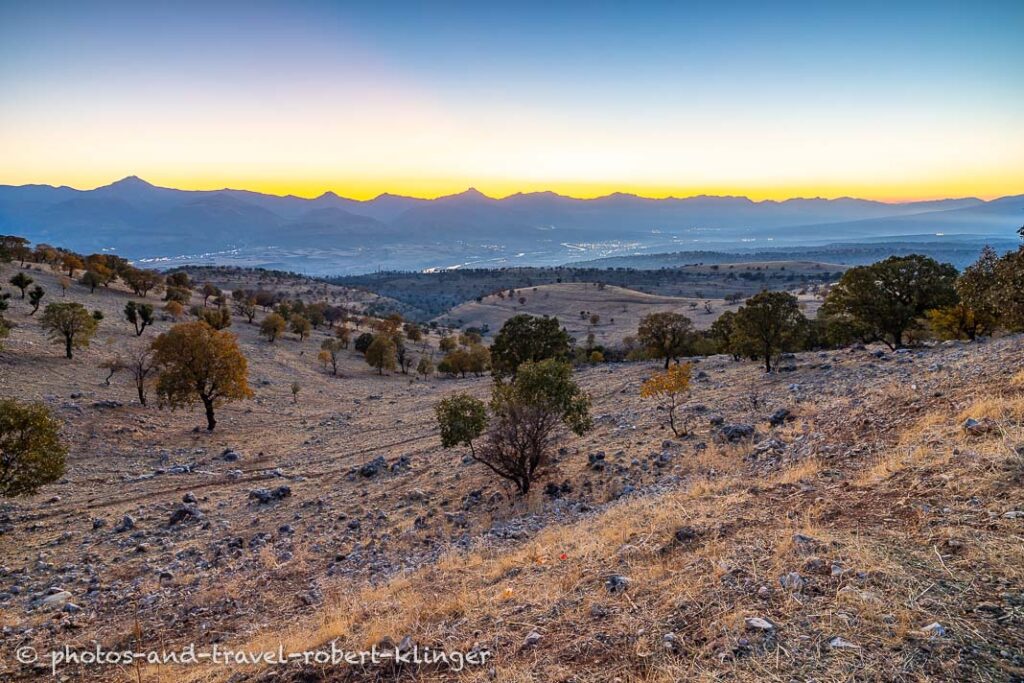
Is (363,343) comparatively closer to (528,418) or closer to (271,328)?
(271,328)

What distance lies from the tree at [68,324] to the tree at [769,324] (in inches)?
1880

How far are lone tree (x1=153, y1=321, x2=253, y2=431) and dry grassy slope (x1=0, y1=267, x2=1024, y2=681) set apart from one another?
12.6 ft

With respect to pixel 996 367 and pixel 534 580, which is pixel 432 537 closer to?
pixel 534 580

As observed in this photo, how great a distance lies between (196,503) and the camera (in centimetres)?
1847

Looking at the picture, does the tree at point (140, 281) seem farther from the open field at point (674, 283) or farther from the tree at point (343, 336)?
the open field at point (674, 283)

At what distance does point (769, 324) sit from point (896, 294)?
8.40 meters

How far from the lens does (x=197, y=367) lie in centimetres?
2916

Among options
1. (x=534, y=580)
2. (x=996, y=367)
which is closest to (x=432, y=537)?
(x=534, y=580)

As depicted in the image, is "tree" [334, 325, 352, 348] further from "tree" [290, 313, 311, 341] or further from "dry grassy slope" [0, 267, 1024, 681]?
"dry grassy slope" [0, 267, 1024, 681]

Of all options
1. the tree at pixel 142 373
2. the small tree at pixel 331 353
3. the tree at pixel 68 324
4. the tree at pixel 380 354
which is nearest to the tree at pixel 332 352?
the small tree at pixel 331 353

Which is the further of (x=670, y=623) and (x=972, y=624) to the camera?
(x=670, y=623)

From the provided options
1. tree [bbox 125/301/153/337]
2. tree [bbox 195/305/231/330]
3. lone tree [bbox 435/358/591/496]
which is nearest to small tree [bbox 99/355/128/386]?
tree [bbox 125/301/153/337]

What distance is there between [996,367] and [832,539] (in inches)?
528

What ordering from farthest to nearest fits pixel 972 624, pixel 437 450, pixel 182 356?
pixel 182 356, pixel 437 450, pixel 972 624
